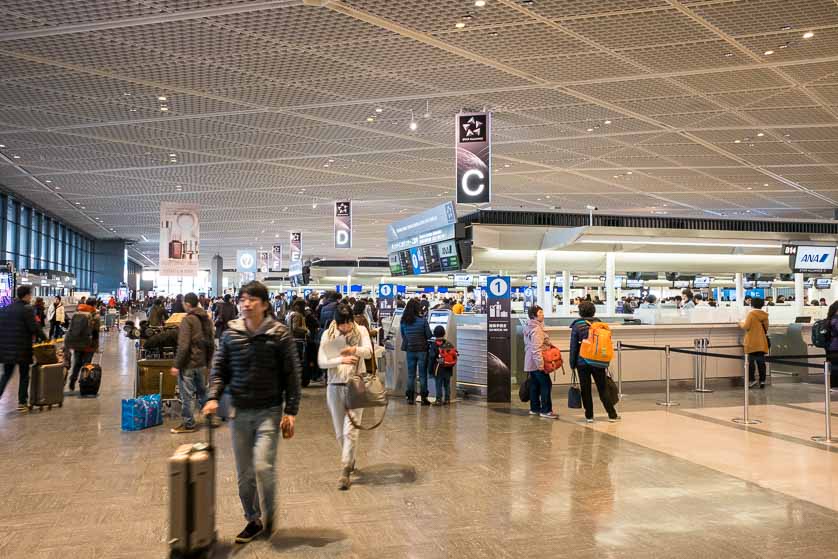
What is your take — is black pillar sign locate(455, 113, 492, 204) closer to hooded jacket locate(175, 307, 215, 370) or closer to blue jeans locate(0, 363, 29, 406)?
hooded jacket locate(175, 307, 215, 370)

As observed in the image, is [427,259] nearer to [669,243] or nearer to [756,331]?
[756,331]

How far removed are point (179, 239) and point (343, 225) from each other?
743cm

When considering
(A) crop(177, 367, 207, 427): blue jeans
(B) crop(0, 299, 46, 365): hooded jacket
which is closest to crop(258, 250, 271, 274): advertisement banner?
(B) crop(0, 299, 46, 365): hooded jacket

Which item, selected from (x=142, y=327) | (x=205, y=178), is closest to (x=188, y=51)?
(x=142, y=327)

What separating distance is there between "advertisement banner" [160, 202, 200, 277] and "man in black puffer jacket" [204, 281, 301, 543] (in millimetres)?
10973

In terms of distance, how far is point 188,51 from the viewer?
9.35 m

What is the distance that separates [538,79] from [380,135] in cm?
466

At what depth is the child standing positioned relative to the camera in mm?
11047

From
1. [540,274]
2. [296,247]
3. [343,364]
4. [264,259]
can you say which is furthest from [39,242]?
[343,364]

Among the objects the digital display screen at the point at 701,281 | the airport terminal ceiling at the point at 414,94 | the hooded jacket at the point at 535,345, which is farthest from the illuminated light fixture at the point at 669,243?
the digital display screen at the point at 701,281

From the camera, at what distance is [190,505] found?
4.10 meters

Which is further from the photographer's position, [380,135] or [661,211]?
[661,211]

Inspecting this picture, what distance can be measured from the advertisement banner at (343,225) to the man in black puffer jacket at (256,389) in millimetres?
17006

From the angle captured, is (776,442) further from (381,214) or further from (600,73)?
(381,214)
